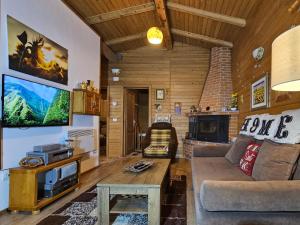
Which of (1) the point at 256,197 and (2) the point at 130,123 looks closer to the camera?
(1) the point at 256,197

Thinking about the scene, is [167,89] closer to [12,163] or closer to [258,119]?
[258,119]

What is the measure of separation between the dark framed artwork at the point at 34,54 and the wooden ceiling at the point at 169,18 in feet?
3.42

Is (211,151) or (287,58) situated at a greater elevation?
(287,58)

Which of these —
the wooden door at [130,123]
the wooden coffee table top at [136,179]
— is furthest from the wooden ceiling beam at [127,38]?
the wooden coffee table top at [136,179]

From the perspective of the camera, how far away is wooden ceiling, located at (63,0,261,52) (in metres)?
4.33

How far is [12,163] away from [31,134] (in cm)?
44

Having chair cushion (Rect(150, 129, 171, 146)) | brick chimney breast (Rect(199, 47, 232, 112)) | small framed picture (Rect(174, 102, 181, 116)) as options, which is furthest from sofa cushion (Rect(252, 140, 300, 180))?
small framed picture (Rect(174, 102, 181, 116))

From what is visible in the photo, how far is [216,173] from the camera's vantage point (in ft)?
8.25

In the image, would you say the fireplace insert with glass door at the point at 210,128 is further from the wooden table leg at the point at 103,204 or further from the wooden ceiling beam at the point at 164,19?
the wooden table leg at the point at 103,204

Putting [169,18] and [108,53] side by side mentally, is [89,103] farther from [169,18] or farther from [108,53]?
[169,18]

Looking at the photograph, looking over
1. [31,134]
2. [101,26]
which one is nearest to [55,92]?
[31,134]

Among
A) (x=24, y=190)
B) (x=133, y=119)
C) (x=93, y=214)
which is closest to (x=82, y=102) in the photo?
(x=24, y=190)

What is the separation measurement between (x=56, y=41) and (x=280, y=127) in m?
3.27

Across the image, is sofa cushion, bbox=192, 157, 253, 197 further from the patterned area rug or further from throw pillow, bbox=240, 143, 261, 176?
the patterned area rug
